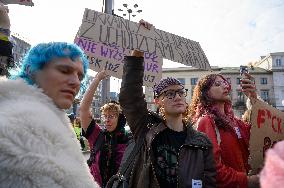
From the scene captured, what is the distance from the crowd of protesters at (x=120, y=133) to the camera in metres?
1.14

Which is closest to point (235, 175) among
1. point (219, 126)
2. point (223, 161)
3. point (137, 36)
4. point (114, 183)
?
point (223, 161)

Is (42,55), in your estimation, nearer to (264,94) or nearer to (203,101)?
(203,101)

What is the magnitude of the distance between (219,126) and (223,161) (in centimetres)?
28

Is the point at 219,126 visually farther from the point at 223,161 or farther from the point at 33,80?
the point at 33,80

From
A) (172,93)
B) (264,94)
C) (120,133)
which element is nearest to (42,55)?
(172,93)

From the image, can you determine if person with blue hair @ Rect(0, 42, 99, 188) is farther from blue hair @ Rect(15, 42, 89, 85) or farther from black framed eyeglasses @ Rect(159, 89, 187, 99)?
black framed eyeglasses @ Rect(159, 89, 187, 99)

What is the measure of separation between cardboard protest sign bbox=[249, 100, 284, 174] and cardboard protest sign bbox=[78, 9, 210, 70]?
1211mm

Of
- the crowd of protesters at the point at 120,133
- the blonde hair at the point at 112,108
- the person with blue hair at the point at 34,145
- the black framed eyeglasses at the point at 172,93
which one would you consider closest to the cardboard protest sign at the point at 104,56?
the crowd of protesters at the point at 120,133

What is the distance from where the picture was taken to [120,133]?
13.3 ft

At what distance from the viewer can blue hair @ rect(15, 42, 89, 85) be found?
1.88 meters

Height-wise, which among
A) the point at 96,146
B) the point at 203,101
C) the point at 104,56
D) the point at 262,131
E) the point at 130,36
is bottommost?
the point at 96,146

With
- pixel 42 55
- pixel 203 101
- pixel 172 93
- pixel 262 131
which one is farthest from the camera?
pixel 203 101

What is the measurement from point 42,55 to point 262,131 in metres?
1.82

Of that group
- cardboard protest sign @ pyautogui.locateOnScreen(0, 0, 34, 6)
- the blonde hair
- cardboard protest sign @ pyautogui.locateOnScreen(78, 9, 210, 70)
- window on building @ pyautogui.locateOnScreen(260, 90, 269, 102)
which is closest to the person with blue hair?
cardboard protest sign @ pyautogui.locateOnScreen(0, 0, 34, 6)
